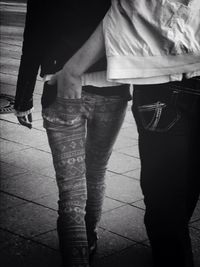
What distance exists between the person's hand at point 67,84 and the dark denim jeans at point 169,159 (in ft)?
0.94

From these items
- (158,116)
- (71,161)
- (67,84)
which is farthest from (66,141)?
(158,116)

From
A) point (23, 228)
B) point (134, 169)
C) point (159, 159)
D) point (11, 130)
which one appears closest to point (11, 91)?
point (11, 130)

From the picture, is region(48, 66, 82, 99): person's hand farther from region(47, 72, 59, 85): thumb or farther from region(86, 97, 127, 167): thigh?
region(86, 97, 127, 167): thigh

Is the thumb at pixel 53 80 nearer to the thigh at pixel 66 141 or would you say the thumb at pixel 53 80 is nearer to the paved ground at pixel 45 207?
the thigh at pixel 66 141

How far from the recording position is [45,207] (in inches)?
169

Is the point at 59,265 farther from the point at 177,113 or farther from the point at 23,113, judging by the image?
the point at 177,113

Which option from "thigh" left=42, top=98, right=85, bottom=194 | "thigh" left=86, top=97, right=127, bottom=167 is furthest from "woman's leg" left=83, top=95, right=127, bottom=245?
"thigh" left=42, top=98, right=85, bottom=194

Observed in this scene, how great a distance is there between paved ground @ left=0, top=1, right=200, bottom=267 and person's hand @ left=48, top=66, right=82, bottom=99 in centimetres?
121

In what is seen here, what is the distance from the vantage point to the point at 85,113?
9.60 ft

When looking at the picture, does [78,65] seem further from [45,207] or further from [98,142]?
[45,207]

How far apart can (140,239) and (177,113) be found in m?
1.43

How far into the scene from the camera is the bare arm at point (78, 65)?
8.63ft

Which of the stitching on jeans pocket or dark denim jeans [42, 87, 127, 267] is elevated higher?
the stitching on jeans pocket

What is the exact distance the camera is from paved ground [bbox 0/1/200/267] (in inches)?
140
